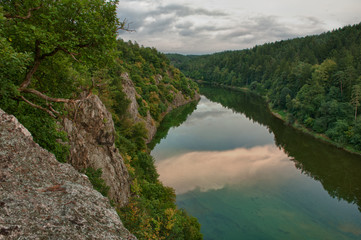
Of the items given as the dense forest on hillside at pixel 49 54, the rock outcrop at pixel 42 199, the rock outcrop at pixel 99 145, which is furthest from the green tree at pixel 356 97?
the rock outcrop at pixel 42 199

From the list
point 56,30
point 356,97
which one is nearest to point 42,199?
point 56,30

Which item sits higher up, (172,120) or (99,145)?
(99,145)

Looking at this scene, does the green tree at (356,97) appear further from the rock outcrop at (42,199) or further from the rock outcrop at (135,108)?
the rock outcrop at (42,199)

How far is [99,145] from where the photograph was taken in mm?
17844

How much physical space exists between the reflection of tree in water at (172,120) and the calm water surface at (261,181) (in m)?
0.44

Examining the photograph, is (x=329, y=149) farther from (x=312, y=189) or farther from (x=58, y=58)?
(x=58, y=58)

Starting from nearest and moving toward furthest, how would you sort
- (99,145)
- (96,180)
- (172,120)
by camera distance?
(96,180) → (99,145) → (172,120)

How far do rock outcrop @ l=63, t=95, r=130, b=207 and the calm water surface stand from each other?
10.5 metres

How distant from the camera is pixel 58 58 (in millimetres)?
9227

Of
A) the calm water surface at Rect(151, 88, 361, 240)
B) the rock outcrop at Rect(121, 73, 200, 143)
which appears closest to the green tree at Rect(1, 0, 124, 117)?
the calm water surface at Rect(151, 88, 361, 240)

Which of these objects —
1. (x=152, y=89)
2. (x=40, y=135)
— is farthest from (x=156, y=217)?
(x=152, y=89)

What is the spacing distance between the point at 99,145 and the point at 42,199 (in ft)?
Answer: 39.9

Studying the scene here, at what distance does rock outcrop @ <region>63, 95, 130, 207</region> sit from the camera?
15.4 meters

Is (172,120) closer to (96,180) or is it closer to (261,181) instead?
(261,181)
